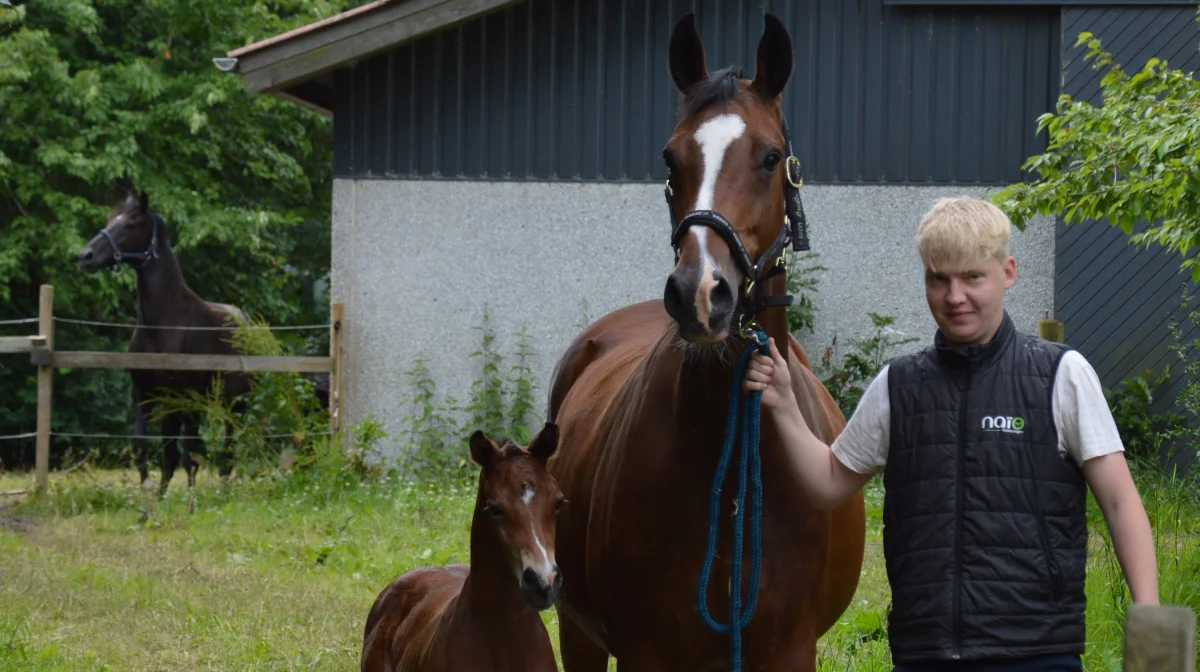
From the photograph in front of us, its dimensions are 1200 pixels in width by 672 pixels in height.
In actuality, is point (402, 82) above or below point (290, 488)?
above

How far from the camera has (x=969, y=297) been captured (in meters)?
2.82

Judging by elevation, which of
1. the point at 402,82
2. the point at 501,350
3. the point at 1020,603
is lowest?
the point at 1020,603

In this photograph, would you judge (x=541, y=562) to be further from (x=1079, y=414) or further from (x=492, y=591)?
(x=1079, y=414)

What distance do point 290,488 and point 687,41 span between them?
8.40m

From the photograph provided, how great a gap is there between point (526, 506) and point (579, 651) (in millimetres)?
981

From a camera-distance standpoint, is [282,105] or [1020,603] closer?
[1020,603]

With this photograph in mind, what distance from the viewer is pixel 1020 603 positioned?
276 centimetres

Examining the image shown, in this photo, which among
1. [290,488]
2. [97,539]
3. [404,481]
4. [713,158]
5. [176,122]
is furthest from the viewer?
[176,122]

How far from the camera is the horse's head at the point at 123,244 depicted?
41.4ft

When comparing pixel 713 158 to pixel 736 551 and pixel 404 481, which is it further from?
pixel 404 481

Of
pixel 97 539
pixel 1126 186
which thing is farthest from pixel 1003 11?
pixel 97 539

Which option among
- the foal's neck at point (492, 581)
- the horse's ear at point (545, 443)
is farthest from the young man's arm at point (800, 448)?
the foal's neck at point (492, 581)

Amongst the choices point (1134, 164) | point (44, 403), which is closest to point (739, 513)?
point (1134, 164)

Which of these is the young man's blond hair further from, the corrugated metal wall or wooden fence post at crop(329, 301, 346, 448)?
wooden fence post at crop(329, 301, 346, 448)
